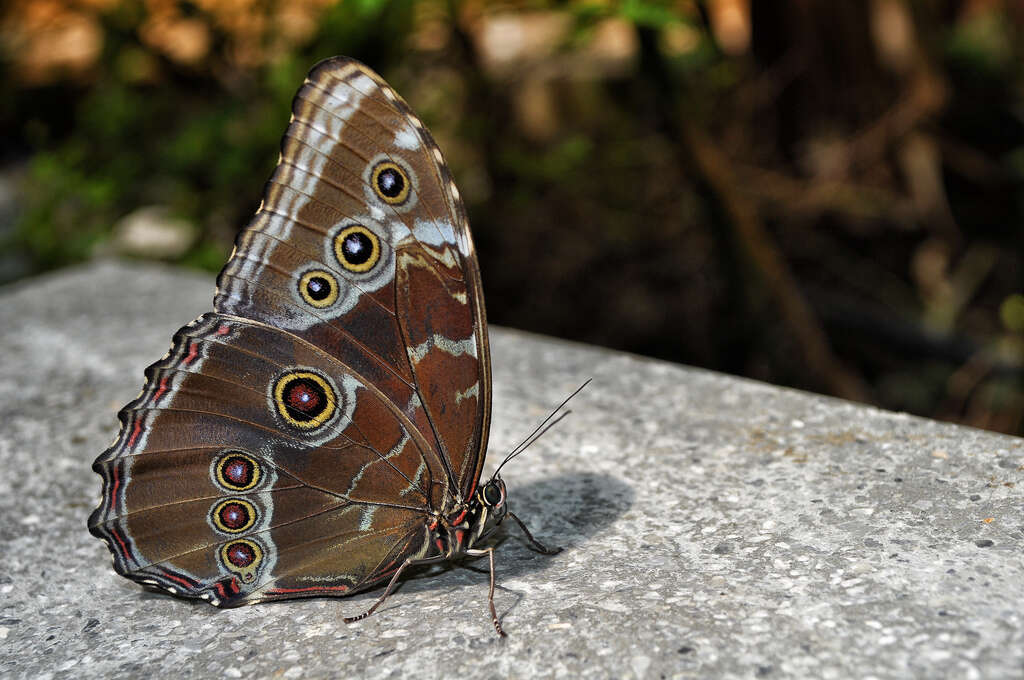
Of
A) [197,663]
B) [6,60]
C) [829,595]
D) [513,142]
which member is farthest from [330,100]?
[6,60]

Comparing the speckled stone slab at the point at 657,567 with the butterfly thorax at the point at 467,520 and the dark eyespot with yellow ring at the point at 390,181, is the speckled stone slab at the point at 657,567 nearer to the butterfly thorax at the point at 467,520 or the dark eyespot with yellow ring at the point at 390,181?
the butterfly thorax at the point at 467,520

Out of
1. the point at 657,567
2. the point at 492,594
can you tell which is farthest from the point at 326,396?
the point at 657,567

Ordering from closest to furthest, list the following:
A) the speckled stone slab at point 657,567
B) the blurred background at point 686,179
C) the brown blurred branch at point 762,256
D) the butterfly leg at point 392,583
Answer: the speckled stone slab at point 657,567
the butterfly leg at point 392,583
the brown blurred branch at point 762,256
the blurred background at point 686,179

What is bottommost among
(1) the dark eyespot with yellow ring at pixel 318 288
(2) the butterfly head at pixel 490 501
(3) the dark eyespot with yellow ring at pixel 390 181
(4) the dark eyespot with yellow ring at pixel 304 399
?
(2) the butterfly head at pixel 490 501

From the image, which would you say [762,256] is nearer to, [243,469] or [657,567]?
[657,567]

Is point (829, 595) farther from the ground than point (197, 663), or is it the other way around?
point (829, 595)

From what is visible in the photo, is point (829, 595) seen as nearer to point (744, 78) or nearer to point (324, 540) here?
point (324, 540)

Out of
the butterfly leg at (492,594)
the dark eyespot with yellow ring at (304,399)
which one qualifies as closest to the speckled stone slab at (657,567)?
the butterfly leg at (492,594)
